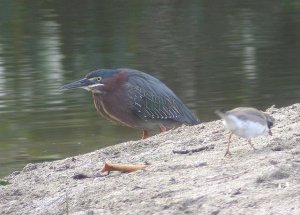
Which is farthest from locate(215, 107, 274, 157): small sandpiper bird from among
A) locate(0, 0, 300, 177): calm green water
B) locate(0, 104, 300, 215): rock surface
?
locate(0, 0, 300, 177): calm green water

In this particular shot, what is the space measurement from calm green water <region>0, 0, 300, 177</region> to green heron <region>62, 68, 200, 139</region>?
1264 millimetres

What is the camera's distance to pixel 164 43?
18969mm

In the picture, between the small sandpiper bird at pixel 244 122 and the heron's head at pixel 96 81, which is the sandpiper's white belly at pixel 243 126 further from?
the heron's head at pixel 96 81

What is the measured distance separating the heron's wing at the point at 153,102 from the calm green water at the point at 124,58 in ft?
4.65

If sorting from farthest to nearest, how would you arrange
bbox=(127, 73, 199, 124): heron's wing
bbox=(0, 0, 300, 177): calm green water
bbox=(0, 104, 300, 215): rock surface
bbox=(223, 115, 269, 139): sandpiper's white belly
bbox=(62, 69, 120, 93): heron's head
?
bbox=(0, 0, 300, 177): calm green water
bbox=(127, 73, 199, 124): heron's wing
bbox=(62, 69, 120, 93): heron's head
bbox=(223, 115, 269, 139): sandpiper's white belly
bbox=(0, 104, 300, 215): rock surface

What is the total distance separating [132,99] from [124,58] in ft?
23.8

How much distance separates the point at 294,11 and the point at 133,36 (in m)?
4.87

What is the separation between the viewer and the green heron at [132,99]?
9.94 meters

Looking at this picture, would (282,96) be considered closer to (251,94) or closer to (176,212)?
(251,94)

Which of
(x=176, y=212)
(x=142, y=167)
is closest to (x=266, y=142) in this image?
(x=142, y=167)

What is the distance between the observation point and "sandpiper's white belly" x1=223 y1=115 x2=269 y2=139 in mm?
6141

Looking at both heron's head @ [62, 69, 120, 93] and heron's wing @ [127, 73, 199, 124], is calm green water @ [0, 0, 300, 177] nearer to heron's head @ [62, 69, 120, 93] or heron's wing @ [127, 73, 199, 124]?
heron's head @ [62, 69, 120, 93]

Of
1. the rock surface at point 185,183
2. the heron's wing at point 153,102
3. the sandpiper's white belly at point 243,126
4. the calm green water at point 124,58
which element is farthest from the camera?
the calm green water at point 124,58

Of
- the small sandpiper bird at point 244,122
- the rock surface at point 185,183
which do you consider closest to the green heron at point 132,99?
the rock surface at point 185,183
